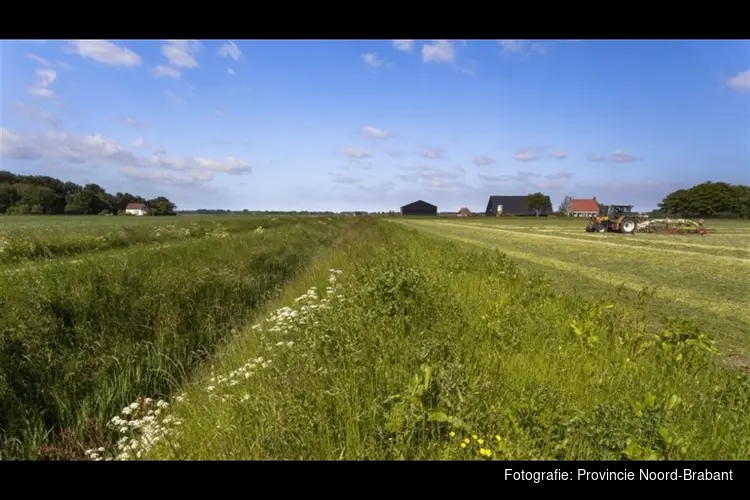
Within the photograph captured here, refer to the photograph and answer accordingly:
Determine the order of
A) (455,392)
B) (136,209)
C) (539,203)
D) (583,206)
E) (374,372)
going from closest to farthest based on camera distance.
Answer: (455,392)
(374,372)
(136,209)
(583,206)
(539,203)

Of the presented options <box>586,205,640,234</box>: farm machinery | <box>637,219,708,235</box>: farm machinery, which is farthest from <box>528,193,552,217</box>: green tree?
<box>637,219,708,235</box>: farm machinery

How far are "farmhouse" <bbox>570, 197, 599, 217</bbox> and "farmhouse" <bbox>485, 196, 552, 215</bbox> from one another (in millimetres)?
16468

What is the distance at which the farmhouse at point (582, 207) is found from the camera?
74.7 m

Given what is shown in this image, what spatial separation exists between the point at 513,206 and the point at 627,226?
7606cm

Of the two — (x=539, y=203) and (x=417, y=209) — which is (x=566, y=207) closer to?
(x=539, y=203)

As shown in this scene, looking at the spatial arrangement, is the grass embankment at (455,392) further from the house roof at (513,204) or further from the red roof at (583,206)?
the house roof at (513,204)

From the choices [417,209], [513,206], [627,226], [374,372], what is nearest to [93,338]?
[374,372]

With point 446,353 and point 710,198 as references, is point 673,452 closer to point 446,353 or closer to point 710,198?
point 446,353

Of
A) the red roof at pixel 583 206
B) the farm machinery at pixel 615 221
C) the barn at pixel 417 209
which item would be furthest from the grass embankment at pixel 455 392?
the barn at pixel 417 209

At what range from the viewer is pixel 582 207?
78250 millimetres

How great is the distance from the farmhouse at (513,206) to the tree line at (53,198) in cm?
9539

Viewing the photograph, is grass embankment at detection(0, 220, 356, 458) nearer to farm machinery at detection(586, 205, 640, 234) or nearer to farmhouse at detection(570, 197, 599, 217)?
farm machinery at detection(586, 205, 640, 234)
